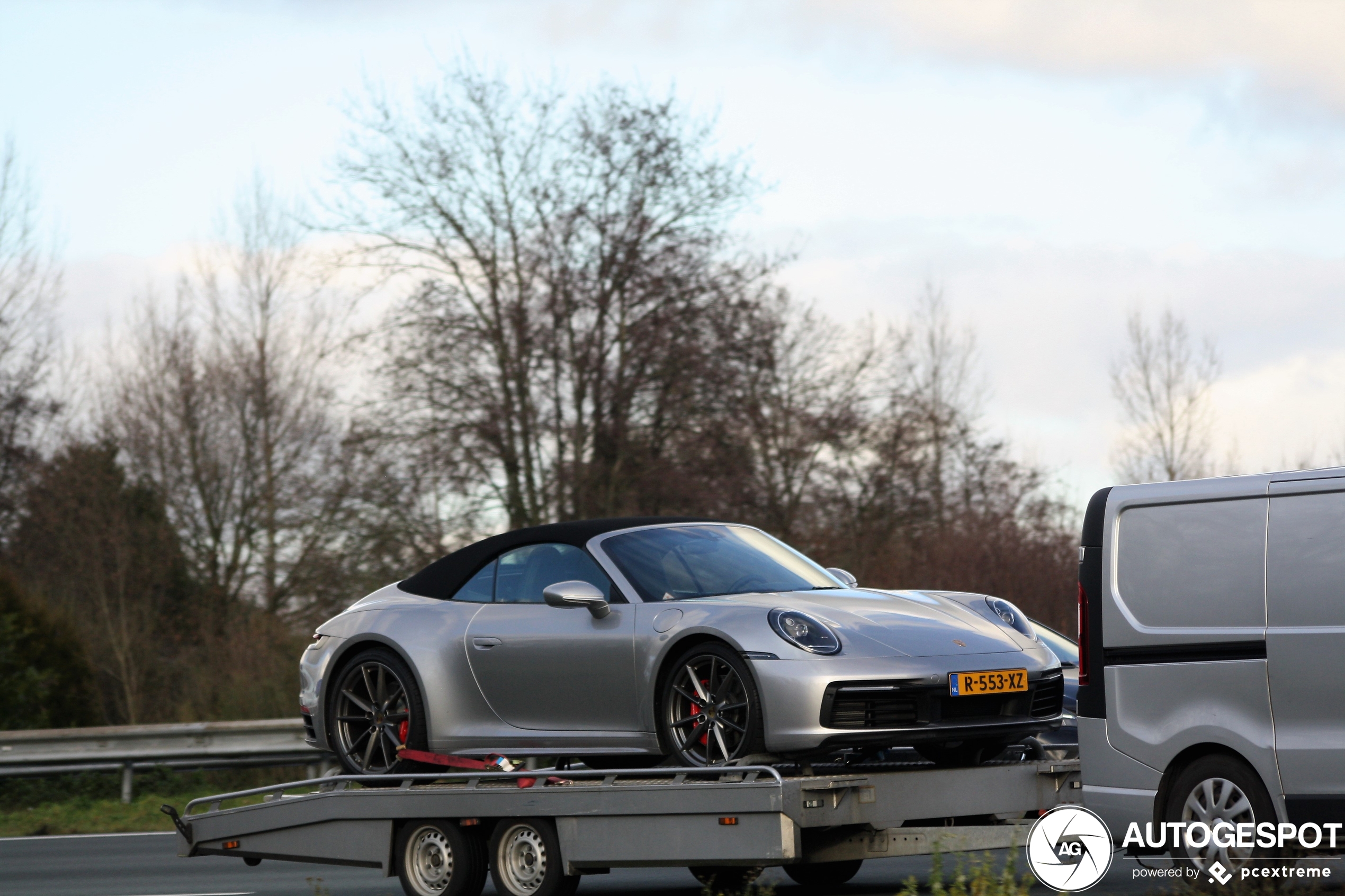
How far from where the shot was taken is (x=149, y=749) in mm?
14750

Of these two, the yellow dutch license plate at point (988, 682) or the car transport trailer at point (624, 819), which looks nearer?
the car transport trailer at point (624, 819)

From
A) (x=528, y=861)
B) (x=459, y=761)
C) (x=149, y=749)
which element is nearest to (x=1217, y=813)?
(x=528, y=861)

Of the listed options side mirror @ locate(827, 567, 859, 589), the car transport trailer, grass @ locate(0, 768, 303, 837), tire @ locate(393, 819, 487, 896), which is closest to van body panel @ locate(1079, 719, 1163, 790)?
the car transport trailer

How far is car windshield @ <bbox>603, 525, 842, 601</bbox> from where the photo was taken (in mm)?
7395

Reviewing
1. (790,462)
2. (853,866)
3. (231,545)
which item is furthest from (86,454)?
(853,866)

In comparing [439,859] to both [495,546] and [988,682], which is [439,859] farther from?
[988,682]

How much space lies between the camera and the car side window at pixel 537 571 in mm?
7574

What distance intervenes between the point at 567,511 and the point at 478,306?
3238mm

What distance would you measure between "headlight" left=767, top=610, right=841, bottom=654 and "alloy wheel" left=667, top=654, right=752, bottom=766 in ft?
0.96

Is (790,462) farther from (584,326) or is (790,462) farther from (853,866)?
(853,866)

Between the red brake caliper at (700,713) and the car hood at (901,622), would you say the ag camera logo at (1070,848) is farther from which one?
the red brake caliper at (700,713)

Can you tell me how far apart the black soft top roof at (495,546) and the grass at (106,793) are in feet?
24.1

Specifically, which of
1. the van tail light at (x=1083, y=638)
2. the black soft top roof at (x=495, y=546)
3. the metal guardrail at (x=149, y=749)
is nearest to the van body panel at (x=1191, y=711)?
the van tail light at (x=1083, y=638)

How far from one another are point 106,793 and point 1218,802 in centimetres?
1268
